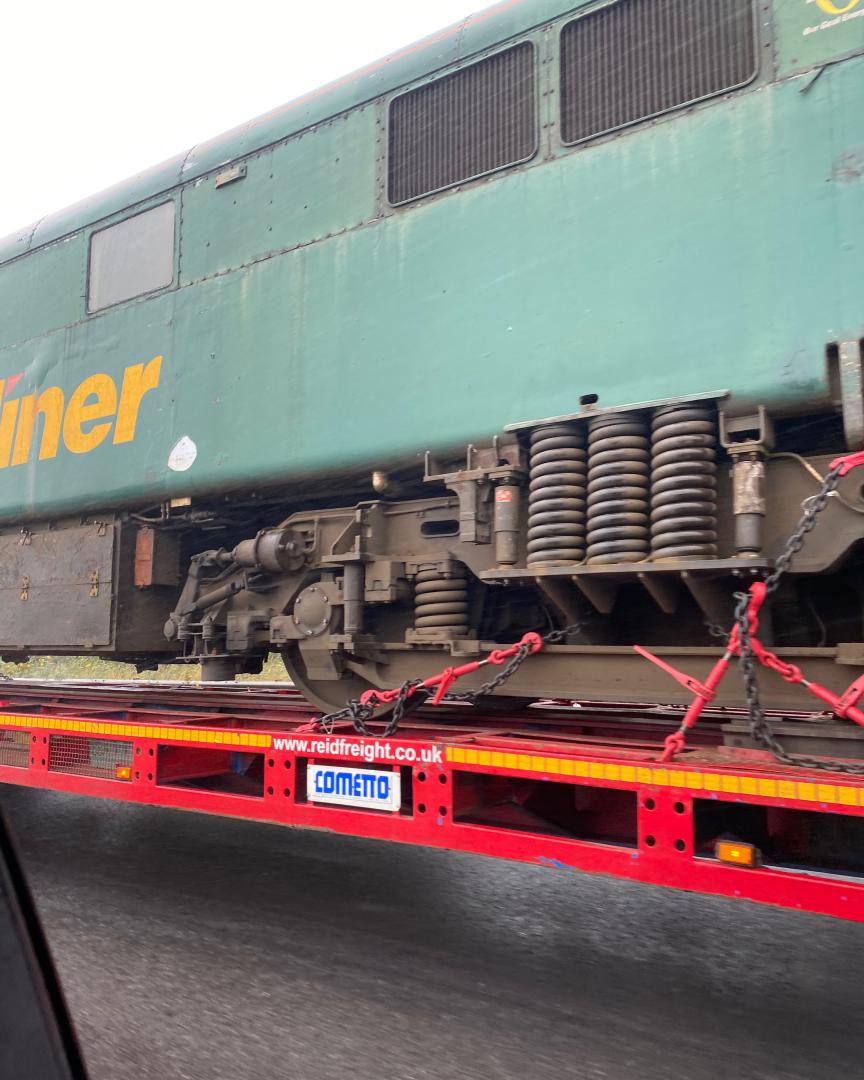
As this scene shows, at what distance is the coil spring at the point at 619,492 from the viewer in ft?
11.3

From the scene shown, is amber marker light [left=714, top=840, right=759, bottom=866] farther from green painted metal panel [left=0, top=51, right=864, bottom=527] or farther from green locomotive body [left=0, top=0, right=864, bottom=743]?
green painted metal panel [left=0, top=51, right=864, bottom=527]

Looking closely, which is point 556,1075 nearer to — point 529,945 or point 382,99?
point 529,945

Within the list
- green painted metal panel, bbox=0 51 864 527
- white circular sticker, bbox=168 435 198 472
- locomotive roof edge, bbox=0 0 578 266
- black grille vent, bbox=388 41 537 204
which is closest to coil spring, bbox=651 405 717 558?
green painted metal panel, bbox=0 51 864 527

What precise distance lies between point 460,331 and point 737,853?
8.92ft

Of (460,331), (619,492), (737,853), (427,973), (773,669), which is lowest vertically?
(427,973)

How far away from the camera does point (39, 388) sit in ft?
19.8

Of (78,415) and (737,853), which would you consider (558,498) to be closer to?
(737,853)

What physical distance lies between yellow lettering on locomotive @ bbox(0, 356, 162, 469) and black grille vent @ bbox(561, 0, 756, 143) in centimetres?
305

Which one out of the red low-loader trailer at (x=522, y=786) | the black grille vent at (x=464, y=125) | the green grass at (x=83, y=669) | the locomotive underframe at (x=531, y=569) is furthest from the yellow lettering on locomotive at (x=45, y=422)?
the green grass at (x=83, y=669)

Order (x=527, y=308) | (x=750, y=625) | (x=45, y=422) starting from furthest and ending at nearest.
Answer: (x=45, y=422)
(x=527, y=308)
(x=750, y=625)

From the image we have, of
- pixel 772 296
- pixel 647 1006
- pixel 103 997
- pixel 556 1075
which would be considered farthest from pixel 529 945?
pixel 772 296

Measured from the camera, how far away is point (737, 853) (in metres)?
2.52

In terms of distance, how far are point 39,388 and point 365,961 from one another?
15.3 ft

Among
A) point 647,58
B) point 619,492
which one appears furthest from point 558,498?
point 647,58
